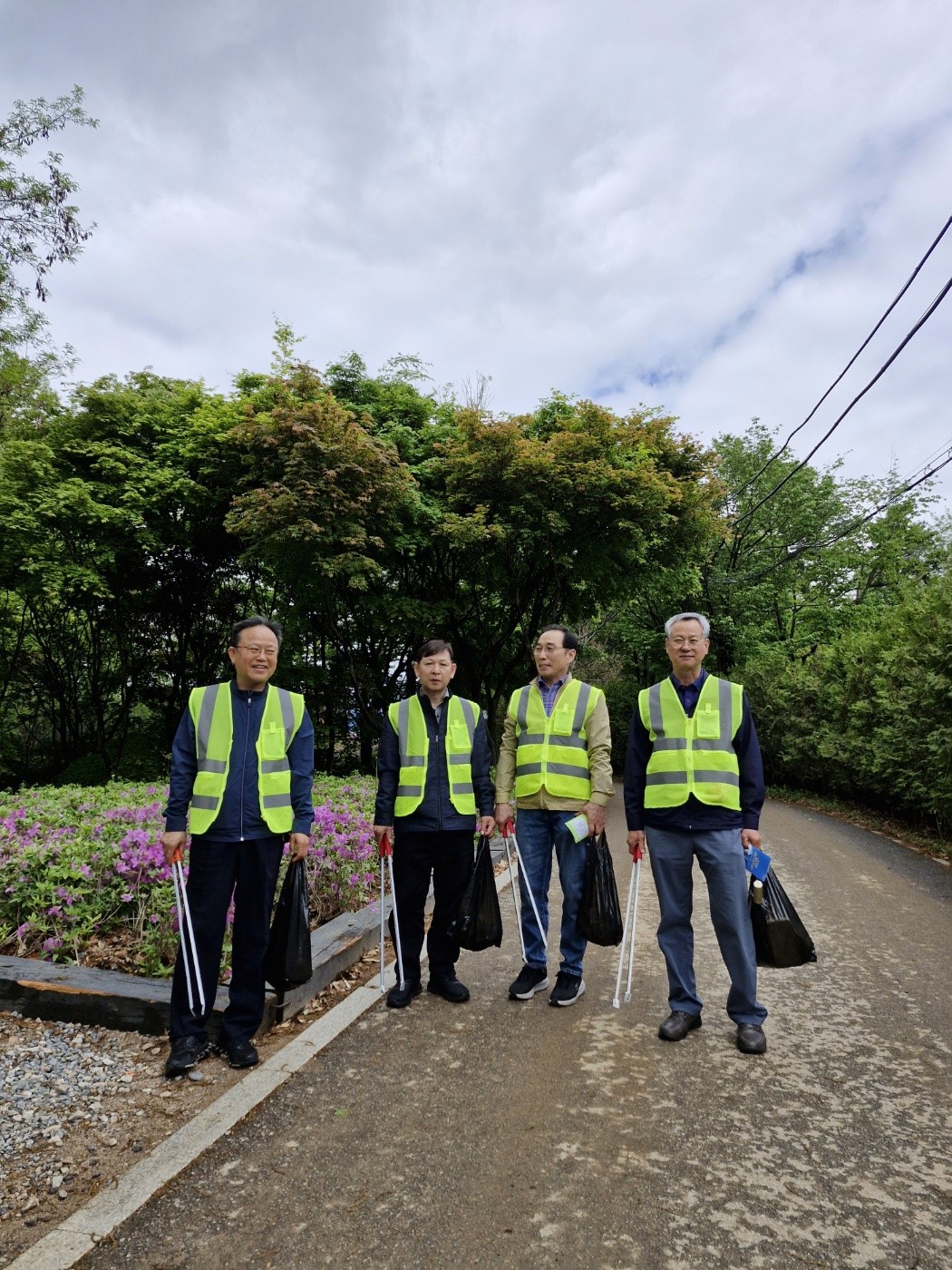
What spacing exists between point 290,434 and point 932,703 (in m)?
9.33

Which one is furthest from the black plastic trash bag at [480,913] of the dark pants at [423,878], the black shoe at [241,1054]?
the black shoe at [241,1054]

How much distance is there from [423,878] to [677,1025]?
1.43m

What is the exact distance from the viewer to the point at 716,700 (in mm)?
3678

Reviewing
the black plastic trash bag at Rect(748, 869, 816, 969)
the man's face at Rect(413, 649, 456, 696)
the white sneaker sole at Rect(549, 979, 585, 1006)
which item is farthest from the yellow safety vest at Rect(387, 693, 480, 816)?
the black plastic trash bag at Rect(748, 869, 816, 969)

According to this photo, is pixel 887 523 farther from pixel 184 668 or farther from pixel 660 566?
pixel 184 668

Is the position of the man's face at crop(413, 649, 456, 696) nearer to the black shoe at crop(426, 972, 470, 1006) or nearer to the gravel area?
the black shoe at crop(426, 972, 470, 1006)

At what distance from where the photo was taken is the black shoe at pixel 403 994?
3.93 meters

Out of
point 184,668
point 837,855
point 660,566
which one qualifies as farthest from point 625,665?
point 837,855

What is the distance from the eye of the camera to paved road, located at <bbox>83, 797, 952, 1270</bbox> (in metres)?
2.16

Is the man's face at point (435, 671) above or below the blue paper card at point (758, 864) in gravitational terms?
above

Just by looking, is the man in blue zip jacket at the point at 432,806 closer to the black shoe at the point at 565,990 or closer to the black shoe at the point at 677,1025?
the black shoe at the point at 565,990

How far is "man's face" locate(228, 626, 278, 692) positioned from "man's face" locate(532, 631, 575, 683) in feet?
4.60

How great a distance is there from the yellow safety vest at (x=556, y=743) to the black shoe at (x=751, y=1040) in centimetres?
127

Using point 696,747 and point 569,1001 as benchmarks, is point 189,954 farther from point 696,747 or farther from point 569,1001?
point 696,747
